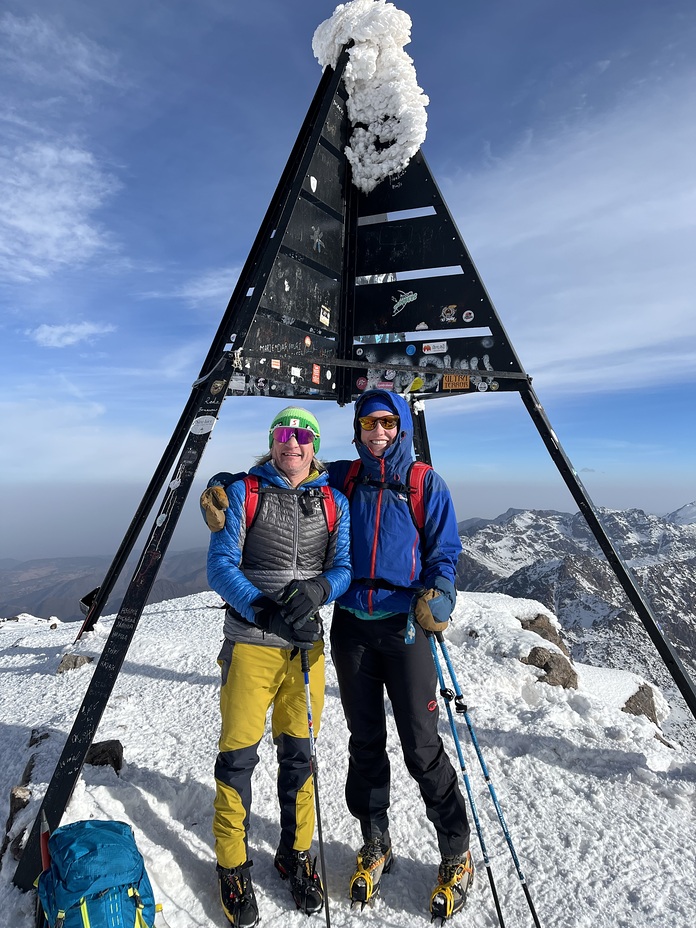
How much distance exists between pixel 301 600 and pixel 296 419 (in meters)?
1.39

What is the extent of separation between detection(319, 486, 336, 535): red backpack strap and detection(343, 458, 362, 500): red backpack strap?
0.23 meters

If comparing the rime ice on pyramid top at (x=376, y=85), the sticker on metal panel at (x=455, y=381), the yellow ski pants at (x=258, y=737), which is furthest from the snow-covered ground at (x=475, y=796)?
the rime ice on pyramid top at (x=376, y=85)

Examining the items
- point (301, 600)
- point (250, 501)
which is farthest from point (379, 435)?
point (301, 600)

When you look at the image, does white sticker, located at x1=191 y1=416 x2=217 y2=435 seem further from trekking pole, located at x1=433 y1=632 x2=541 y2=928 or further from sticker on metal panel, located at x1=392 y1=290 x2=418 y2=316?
sticker on metal panel, located at x1=392 y1=290 x2=418 y2=316

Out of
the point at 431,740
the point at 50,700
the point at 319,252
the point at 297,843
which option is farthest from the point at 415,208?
the point at 50,700

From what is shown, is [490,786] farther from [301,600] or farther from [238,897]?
[301,600]

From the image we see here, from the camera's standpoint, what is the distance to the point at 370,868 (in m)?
3.58

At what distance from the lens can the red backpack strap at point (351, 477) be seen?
400cm

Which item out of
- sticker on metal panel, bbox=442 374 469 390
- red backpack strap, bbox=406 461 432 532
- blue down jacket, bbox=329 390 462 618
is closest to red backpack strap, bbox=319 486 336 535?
blue down jacket, bbox=329 390 462 618

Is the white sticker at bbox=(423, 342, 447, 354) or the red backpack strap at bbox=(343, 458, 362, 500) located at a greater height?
the white sticker at bbox=(423, 342, 447, 354)

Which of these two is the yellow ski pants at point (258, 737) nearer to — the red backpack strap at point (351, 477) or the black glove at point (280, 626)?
the black glove at point (280, 626)

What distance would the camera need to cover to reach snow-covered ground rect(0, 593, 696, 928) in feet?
11.3

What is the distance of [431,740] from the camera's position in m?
3.56

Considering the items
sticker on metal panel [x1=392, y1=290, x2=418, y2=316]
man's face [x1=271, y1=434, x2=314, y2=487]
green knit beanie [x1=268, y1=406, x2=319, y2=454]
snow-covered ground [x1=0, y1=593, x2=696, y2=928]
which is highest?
sticker on metal panel [x1=392, y1=290, x2=418, y2=316]
